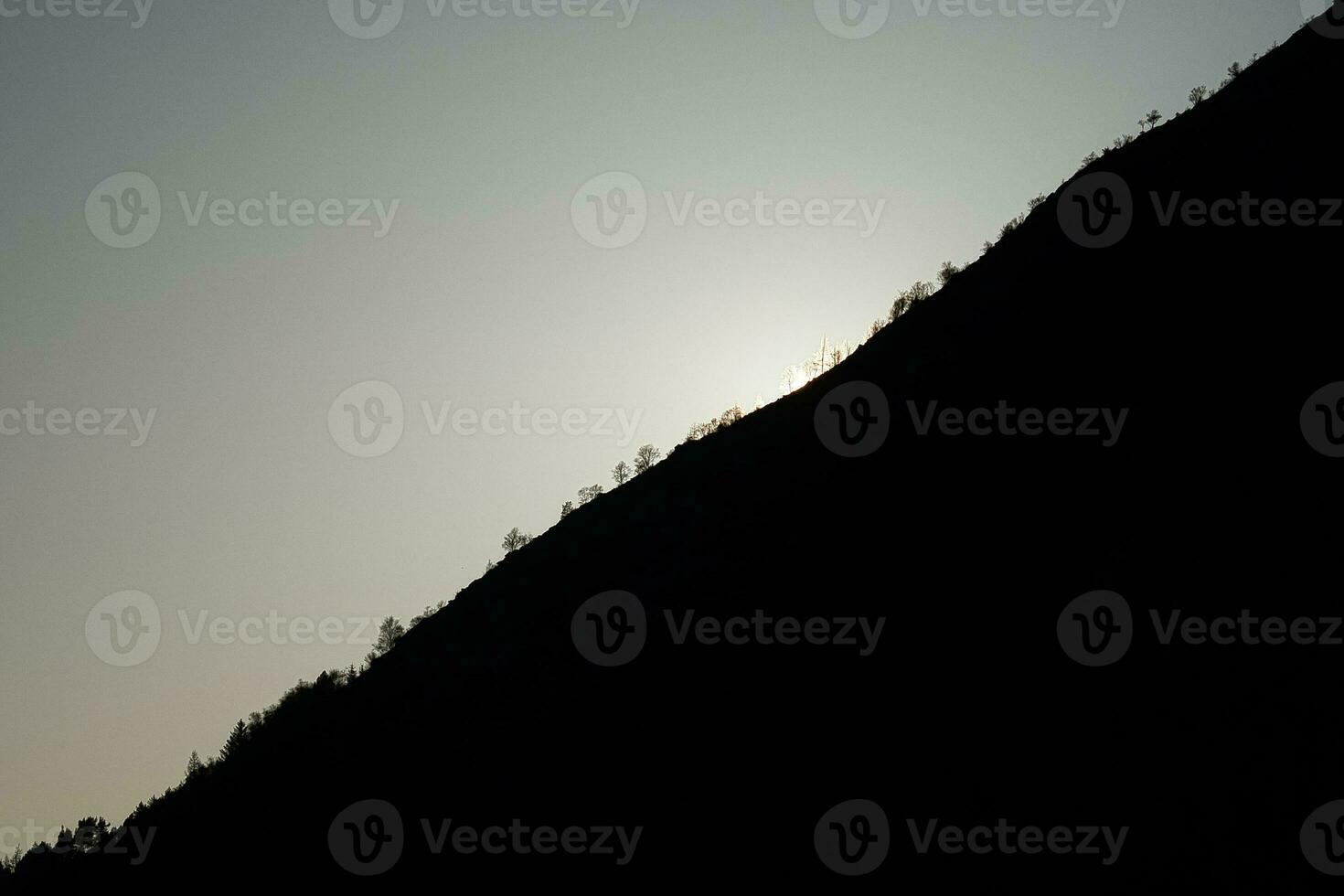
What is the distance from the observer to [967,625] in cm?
3428

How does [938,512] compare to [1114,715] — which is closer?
[1114,715]

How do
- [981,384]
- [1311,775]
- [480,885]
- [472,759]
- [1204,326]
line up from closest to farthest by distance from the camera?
[1311,775], [480,885], [1204,326], [472,759], [981,384]

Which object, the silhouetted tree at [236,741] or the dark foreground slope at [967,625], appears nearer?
the dark foreground slope at [967,625]

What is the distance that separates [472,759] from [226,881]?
12367mm

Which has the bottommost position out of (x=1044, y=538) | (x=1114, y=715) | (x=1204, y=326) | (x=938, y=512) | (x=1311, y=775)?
(x=1311, y=775)

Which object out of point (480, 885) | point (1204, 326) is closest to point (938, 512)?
point (1204, 326)

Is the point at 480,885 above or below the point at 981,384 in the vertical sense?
below

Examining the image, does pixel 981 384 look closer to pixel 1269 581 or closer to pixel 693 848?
pixel 1269 581

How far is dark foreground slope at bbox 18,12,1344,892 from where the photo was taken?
25.3 meters

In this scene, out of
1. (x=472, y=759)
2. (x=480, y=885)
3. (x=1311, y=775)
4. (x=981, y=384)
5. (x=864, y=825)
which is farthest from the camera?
(x=981, y=384)

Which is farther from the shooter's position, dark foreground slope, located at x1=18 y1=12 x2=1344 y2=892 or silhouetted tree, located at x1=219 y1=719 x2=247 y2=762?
silhouetted tree, located at x1=219 y1=719 x2=247 y2=762

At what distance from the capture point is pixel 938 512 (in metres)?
41.8

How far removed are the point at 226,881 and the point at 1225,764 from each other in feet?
136

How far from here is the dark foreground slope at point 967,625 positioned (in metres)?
25.3
